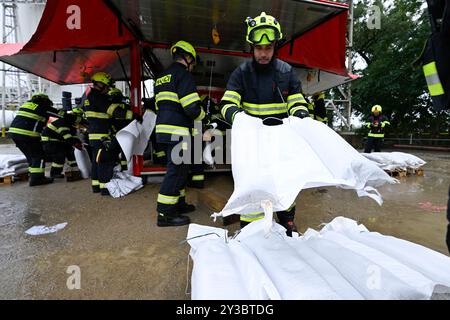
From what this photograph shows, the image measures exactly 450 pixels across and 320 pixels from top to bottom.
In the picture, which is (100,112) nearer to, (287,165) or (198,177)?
(198,177)

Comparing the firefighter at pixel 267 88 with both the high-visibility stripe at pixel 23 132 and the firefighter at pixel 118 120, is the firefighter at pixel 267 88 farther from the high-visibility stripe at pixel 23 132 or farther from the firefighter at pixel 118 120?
the high-visibility stripe at pixel 23 132

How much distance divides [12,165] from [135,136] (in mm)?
3471

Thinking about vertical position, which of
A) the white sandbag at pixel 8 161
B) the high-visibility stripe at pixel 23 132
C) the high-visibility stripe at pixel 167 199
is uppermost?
the high-visibility stripe at pixel 23 132

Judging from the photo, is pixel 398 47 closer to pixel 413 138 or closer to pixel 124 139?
pixel 413 138

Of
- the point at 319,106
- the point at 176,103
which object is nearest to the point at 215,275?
the point at 176,103

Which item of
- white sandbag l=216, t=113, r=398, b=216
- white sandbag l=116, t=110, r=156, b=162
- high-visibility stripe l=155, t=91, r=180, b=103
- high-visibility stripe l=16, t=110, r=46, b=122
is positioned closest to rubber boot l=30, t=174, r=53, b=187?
high-visibility stripe l=16, t=110, r=46, b=122

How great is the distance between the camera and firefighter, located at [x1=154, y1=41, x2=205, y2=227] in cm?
260

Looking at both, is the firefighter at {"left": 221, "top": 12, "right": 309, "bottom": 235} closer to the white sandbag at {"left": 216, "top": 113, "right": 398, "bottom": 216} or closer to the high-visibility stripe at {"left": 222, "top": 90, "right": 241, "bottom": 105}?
the high-visibility stripe at {"left": 222, "top": 90, "right": 241, "bottom": 105}

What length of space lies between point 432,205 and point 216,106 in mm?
3555

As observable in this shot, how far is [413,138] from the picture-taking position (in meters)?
12.7

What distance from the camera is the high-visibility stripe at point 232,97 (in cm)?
204

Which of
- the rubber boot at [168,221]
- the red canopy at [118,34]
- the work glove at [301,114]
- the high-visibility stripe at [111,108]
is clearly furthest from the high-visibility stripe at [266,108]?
the high-visibility stripe at [111,108]

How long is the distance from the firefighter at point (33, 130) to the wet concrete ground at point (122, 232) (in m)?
0.45

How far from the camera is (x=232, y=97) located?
2059 millimetres
